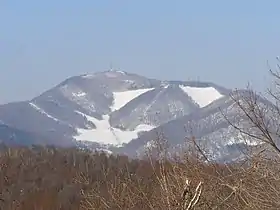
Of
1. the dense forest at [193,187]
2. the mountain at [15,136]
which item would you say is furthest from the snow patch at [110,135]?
the dense forest at [193,187]

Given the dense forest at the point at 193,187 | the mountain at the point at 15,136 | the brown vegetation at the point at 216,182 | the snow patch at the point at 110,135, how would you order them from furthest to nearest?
the snow patch at the point at 110,135 → the mountain at the point at 15,136 → the brown vegetation at the point at 216,182 → the dense forest at the point at 193,187

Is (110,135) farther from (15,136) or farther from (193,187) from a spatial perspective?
(193,187)

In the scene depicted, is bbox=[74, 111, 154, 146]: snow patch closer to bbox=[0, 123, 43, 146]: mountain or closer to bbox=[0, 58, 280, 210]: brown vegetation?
bbox=[0, 123, 43, 146]: mountain

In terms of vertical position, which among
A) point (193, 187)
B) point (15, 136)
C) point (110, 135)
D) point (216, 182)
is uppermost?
point (193, 187)

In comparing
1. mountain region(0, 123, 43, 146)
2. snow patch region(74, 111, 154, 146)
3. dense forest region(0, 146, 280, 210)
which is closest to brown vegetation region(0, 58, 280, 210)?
dense forest region(0, 146, 280, 210)

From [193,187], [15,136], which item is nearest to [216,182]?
[193,187]

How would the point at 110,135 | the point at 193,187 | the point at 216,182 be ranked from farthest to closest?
1. the point at 110,135
2. the point at 216,182
3. the point at 193,187

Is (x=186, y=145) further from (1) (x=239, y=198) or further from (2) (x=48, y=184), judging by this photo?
(2) (x=48, y=184)

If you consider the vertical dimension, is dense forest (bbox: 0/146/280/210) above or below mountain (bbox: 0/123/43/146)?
above

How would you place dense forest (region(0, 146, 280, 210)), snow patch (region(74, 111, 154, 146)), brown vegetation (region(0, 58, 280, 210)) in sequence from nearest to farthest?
dense forest (region(0, 146, 280, 210)) < brown vegetation (region(0, 58, 280, 210)) < snow patch (region(74, 111, 154, 146))

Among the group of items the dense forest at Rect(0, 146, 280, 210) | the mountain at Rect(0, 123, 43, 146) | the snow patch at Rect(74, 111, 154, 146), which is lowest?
the snow patch at Rect(74, 111, 154, 146)

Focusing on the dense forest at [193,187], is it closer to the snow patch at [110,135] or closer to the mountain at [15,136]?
the mountain at [15,136]

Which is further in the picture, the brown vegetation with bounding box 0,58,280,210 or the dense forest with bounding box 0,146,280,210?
the brown vegetation with bounding box 0,58,280,210
